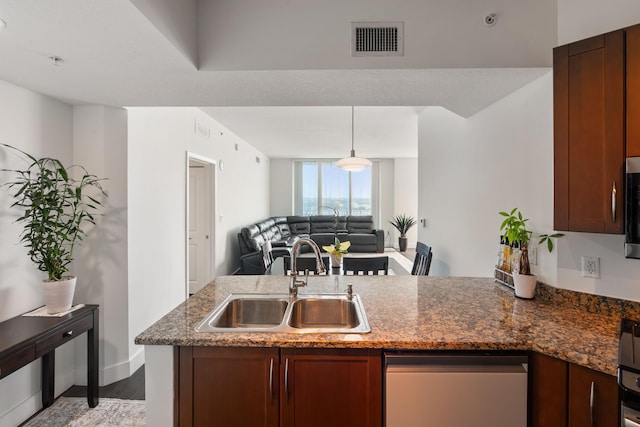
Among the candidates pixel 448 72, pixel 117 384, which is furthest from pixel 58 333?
pixel 448 72

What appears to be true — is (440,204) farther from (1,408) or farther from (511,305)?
(1,408)

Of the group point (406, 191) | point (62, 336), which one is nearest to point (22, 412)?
point (62, 336)

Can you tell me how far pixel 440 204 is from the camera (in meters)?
3.41

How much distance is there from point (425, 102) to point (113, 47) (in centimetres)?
196

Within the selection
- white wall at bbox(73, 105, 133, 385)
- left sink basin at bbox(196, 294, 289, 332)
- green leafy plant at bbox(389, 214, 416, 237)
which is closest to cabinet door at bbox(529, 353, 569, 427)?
left sink basin at bbox(196, 294, 289, 332)

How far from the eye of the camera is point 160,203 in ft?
10.0

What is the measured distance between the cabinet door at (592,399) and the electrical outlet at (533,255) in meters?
0.85

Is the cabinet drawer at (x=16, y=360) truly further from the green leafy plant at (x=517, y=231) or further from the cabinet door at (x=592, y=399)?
the green leafy plant at (x=517, y=231)

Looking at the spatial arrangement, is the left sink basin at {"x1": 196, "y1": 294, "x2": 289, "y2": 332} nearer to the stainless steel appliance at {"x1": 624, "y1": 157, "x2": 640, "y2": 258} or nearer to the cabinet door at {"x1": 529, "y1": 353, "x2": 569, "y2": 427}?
the cabinet door at {"x1": 529, "y1": 353, "x2": 569, "y2": 427}

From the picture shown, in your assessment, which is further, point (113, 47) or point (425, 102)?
point (425, 102)

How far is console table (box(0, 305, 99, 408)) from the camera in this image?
159 cm

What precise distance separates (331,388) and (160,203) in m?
2.59

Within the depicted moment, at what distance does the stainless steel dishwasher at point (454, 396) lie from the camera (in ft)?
4.09

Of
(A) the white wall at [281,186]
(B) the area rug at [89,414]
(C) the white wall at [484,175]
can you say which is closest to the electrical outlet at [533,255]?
(C) the white wall at [484,175]
